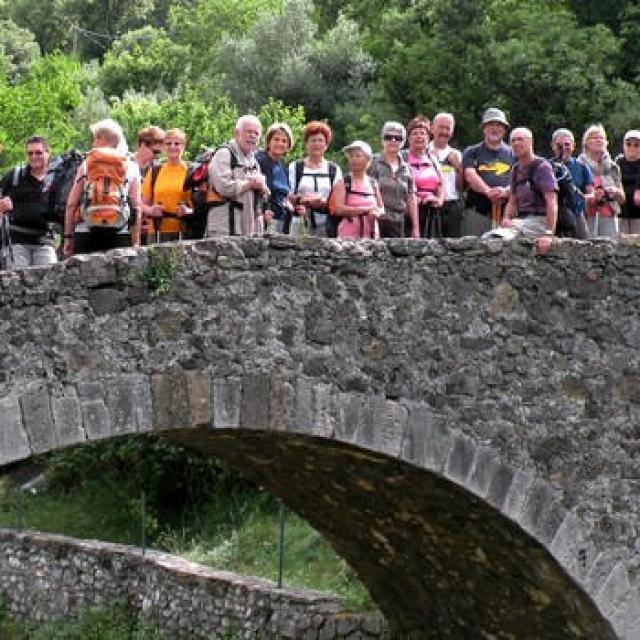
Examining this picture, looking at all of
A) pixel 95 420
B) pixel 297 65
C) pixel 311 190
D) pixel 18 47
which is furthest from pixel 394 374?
pixel 18 47

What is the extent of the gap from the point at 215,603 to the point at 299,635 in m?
1.21

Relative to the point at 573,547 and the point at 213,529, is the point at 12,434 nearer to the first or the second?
the point at 573,547

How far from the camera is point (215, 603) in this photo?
18.3 metres

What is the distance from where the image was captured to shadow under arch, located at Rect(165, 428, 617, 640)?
503 inches

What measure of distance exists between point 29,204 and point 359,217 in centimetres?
221

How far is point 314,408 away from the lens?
11625 millimetres

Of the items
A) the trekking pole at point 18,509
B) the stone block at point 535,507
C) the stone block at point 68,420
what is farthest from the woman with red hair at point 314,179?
the trekking pole at point 18,509

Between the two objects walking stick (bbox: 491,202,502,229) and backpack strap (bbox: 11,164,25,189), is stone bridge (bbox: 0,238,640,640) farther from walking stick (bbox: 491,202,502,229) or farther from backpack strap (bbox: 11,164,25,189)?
backpack strap (bbox: 11,164,25,189)

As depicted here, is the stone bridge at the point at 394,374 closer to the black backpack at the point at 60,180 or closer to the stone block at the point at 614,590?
the stone block at the point at 614,590

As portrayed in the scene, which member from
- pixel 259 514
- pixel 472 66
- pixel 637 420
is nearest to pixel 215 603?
pixel 259 514

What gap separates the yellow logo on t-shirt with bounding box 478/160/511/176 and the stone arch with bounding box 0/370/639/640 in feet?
6.44

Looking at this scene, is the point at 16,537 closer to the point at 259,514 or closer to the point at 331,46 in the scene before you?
the point at 259,514

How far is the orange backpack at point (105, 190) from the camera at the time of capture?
1080cm

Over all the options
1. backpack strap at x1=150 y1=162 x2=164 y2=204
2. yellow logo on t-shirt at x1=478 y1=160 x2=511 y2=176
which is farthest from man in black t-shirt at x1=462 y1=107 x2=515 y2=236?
backpack strap at x1=150 y1=162 x2=164 y2=204
